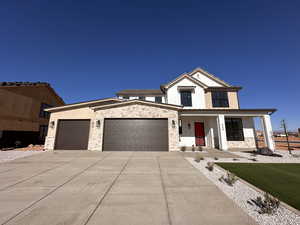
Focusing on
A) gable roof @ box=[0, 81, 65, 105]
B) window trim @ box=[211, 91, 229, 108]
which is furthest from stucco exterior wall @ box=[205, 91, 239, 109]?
gable roof @ box=[0, 81, 65, 105]

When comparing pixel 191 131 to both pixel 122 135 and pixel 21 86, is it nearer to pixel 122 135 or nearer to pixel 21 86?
pixel 122 135

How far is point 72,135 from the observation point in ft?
38.4

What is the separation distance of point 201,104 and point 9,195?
1548 cm

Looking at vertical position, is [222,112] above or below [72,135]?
above

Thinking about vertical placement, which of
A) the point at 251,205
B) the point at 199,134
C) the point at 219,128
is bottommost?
the point at 251,205

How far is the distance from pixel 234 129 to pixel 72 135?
16.0 m

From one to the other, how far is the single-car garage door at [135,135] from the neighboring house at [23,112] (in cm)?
1037

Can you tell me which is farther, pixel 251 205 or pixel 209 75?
pixel 209 75

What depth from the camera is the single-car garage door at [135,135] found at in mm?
10805

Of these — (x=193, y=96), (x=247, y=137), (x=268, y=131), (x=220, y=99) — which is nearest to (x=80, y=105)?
(x=193, y=96)

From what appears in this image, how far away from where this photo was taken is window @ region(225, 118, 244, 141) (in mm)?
13238

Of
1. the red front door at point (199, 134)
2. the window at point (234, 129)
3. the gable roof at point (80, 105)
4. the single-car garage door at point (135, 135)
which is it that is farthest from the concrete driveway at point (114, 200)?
the window at point (234, 129)

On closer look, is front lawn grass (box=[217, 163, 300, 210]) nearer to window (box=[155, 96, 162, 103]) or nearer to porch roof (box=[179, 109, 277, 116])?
porch roof (box=[179, 109, 277, 116])

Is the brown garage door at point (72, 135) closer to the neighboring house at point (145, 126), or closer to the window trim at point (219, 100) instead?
the neighboring house at point (145, 126)
